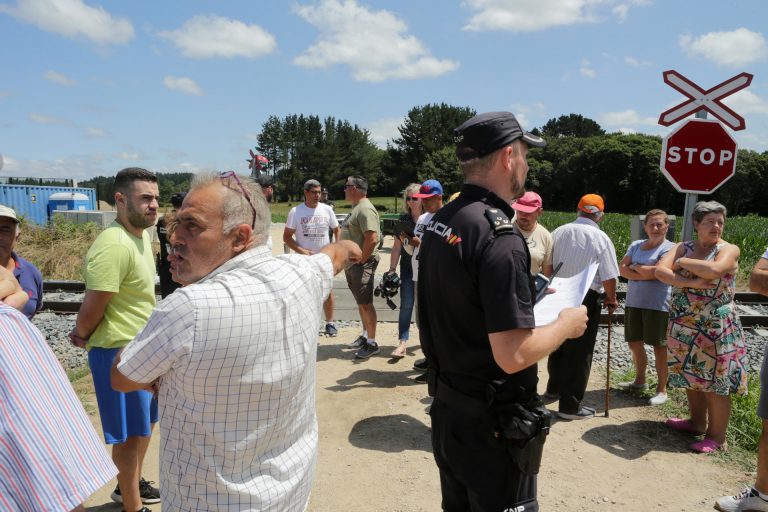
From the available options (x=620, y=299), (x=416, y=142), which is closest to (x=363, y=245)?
(x=620, y=299)

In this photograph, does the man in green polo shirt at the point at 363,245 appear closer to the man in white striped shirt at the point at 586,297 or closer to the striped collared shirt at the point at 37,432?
the man in white striped shirt at the point at 586,297

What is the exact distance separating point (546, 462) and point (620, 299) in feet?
19.7

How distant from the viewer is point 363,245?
21.2 ft

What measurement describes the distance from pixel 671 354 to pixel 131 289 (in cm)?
448

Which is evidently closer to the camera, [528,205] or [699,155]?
[528,205]

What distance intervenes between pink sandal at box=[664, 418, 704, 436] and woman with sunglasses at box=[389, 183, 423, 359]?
3032 millimetres

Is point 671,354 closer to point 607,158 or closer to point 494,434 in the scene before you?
point 494,434

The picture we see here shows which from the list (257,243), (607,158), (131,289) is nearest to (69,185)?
(131,289)

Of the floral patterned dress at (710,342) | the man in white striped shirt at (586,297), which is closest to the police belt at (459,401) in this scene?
the man in white striped shirt at (586,297)

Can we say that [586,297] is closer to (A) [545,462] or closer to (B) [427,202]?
(A) [545,462]

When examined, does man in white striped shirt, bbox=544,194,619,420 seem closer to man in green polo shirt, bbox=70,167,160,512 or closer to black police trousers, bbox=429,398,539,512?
black police trousers, bbox=429,398,539,512

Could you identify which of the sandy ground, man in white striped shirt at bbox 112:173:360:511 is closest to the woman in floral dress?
the sandy ground

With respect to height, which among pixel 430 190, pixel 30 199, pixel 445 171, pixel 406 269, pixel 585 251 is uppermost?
pixel 445 171

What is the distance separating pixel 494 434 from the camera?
2.04 metres
